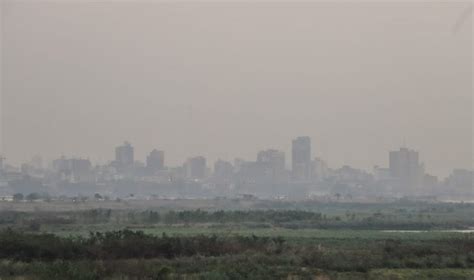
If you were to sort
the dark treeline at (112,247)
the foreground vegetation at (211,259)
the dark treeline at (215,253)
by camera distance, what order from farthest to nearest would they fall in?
the dark treeline at (112,247) < the dark treeline at (215,253) < the foreground vegetation at (211,259)

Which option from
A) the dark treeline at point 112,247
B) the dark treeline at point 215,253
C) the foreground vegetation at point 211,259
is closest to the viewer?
the foreground vegetation at point 211,259

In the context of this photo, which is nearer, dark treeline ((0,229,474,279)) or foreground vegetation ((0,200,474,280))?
foreground vegetation ((0,200,474,280))

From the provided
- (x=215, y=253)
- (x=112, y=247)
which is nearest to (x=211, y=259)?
(x=215, y=253)

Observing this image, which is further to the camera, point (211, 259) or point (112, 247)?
point (112, 247)

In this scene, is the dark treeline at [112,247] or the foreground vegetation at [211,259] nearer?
the foreground vegetation at [211,259]

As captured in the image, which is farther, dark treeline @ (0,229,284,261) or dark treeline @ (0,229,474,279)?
dark treeline @ (0,229,284,261)

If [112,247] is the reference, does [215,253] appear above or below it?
below

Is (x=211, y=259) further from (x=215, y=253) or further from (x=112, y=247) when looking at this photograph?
(x=112, y=247)

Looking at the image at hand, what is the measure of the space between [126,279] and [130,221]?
67624 mm

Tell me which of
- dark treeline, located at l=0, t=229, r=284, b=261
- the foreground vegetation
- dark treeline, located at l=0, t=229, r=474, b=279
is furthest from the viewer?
dark treeline, located at l=0, t=229, r=284, b=261

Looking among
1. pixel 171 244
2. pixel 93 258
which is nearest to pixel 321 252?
pixel 171 244

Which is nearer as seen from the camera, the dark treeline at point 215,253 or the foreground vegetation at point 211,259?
the foreground vegetation at point 211,259

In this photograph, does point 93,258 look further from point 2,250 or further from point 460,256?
point 460,256

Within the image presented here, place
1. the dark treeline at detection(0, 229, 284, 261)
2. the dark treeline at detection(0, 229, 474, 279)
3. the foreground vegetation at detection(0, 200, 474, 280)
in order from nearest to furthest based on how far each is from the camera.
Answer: the foreground vegetation at detection(0, 200, 474, 280), the dark treeline at detection(0, 229, 474, 279), the dark treeline at detection(0, 229, 284, 261)
